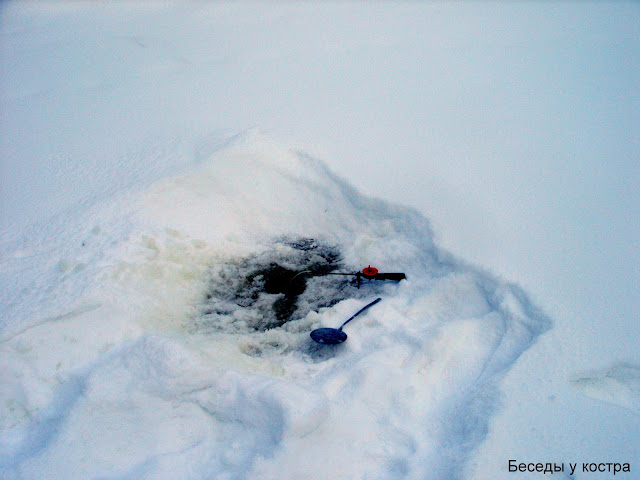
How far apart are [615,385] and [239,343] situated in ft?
7.36

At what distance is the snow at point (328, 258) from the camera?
2.17 m

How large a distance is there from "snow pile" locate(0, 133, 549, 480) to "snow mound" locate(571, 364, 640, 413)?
15.2 inches

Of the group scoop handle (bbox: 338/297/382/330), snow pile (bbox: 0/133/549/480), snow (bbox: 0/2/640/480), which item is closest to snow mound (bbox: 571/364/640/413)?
snow (bbox: 0/2/640/480)

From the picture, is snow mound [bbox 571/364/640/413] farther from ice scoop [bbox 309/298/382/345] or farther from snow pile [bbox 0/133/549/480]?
ice scoop [bbox 309/298/382/345]

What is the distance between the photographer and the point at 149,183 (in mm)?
3830

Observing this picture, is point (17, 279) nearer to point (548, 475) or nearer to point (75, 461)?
point (75, 461)

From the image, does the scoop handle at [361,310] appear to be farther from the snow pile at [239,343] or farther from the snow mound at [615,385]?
the snow mound at [615,385]

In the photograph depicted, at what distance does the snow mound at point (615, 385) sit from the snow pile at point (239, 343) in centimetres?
39

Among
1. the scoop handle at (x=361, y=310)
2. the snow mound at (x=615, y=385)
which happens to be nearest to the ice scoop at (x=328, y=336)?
the scoop handle at (x=361, y=310)

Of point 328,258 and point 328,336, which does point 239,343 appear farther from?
point 328,258

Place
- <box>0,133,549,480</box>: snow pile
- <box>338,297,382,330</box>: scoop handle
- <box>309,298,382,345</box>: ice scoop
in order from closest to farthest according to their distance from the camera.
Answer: <box>0,133,549,480</box>: snow pile → <box>309,298,382,345</box>: ice scoop → <box>338,297,382,330</box>: scoop handle

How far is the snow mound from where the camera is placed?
214 centimetres

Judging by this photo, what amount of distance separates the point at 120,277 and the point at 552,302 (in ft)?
9.76

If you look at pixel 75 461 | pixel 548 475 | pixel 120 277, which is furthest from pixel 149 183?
pixel 548 475
